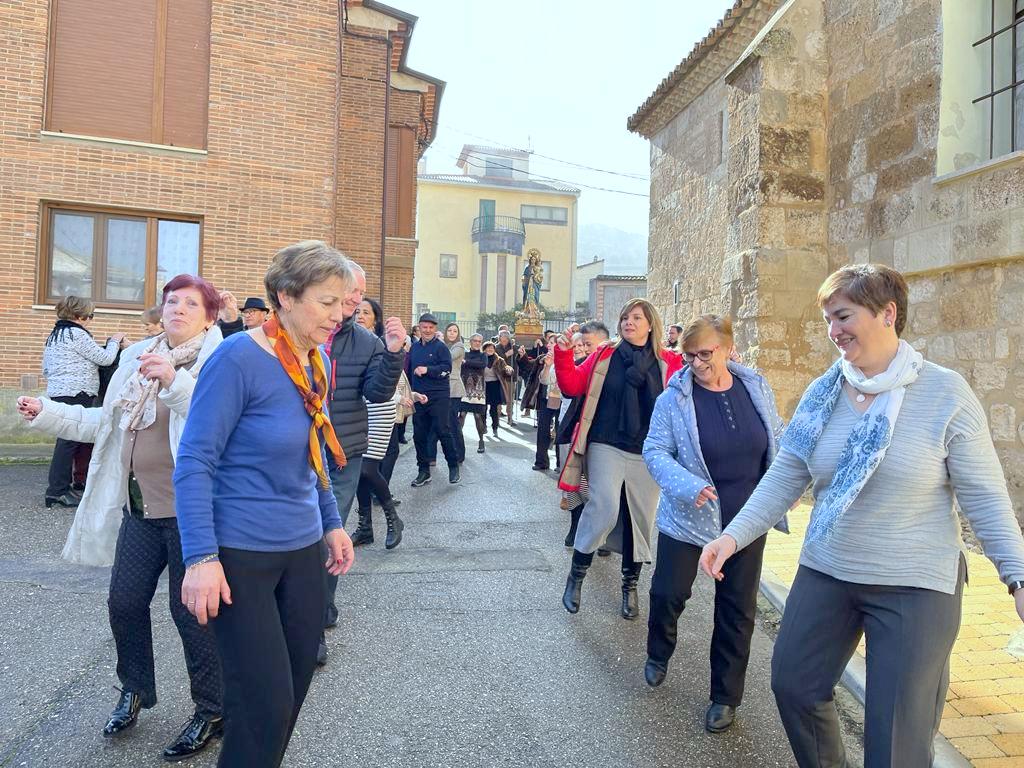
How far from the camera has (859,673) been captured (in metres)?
3.67

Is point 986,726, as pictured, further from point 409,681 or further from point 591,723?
point 409,681

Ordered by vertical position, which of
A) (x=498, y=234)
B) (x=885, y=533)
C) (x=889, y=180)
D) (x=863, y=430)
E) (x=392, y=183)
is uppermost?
(x=498, y=234)

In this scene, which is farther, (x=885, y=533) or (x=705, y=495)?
(x=705, y=495)

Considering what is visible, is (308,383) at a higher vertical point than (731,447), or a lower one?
higher

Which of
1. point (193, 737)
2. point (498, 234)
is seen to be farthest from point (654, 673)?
point (498, 234)

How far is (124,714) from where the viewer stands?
3.04 metres

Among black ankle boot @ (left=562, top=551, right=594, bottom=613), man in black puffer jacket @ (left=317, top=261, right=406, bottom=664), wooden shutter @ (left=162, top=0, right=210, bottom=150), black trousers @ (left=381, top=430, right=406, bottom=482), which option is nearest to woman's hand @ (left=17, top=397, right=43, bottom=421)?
man in black puffer jacket @ (left=317, top=261, right=406, bottom=664)

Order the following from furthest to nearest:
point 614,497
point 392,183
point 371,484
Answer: point 392,183, point 371,484, point 614,497

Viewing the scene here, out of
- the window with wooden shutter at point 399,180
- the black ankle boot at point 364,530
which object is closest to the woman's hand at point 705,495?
the black ankle boot at point 364,530

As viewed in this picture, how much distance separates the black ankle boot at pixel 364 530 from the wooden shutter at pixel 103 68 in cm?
898

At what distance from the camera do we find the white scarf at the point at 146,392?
2.92 metres

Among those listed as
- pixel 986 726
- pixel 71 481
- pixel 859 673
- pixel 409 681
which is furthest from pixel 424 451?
pixel 986 726

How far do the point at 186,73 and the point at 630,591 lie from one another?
11502 millimetres

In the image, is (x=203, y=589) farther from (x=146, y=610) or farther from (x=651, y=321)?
(x=651, y=321)
